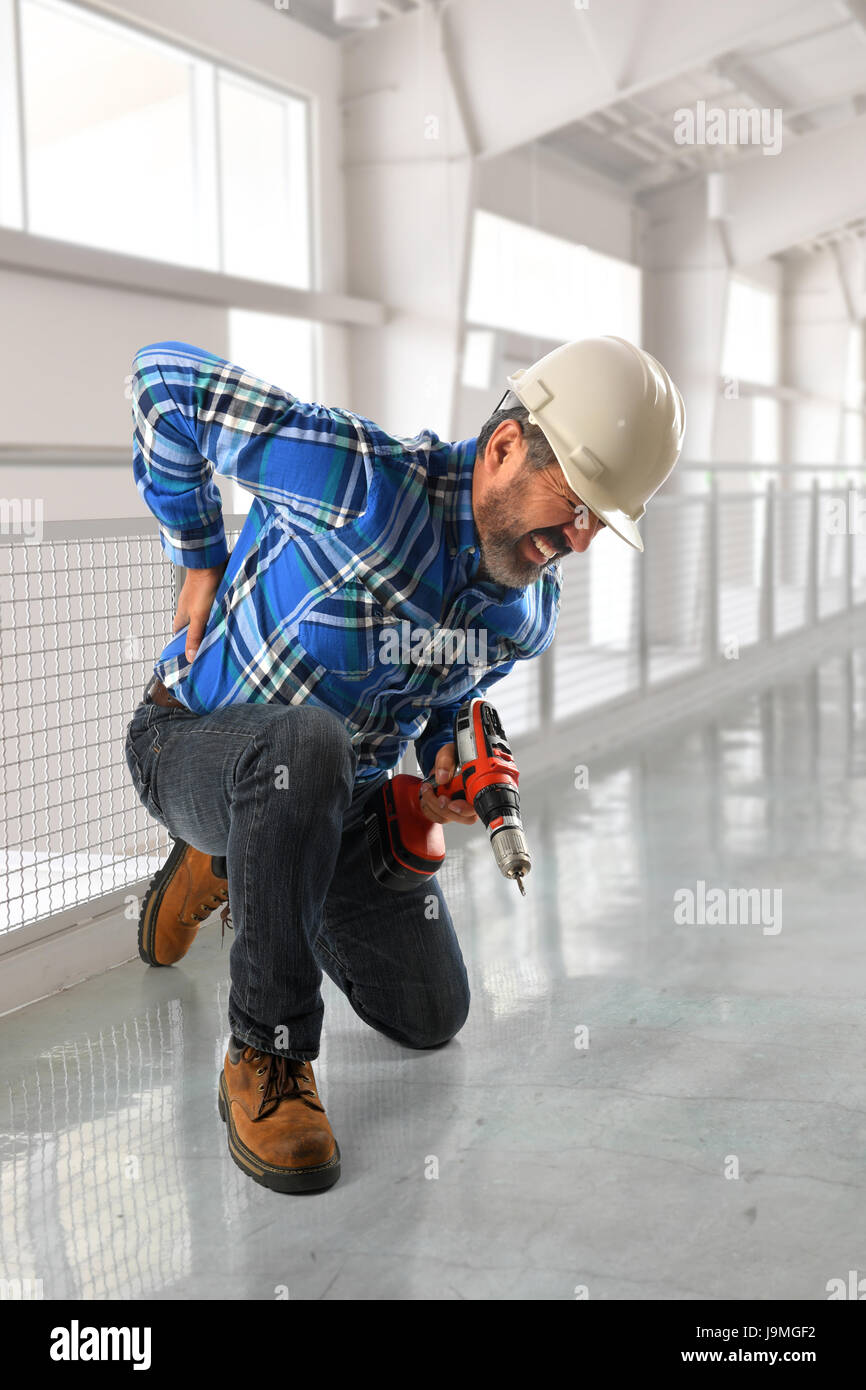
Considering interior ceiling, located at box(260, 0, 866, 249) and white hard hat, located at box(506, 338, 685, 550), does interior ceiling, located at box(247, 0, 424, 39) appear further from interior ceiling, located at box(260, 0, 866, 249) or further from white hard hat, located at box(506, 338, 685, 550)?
white hard hat, located at box(506, 338, 685, 550)

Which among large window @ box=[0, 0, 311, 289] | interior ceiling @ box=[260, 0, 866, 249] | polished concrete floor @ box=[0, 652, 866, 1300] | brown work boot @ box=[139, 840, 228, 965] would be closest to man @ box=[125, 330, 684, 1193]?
polished concrete floor @ box=[0, 652, 866, 1300]

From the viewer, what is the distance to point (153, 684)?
2.56m

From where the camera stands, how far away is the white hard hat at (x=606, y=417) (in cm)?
215

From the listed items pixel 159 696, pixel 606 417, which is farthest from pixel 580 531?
pixel 159 696

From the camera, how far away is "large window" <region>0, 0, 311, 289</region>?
698cm

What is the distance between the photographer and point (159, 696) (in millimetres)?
2525

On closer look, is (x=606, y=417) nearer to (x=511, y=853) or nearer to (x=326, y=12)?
(x=511, y=853)

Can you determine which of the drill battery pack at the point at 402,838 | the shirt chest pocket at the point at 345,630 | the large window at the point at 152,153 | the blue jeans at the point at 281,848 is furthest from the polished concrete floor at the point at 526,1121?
the large window at the point at 152,153

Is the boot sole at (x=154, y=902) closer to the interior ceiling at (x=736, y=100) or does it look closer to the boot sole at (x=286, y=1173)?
the boot sole at (x=286, y=1173)

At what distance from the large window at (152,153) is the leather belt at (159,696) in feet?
16.2

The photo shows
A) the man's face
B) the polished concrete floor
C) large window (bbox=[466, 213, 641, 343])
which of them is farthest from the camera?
large window (bbox=[466, 213, 641, 343])

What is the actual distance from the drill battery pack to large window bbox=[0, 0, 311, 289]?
5290 mm

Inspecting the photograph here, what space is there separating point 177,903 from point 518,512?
135 cm
